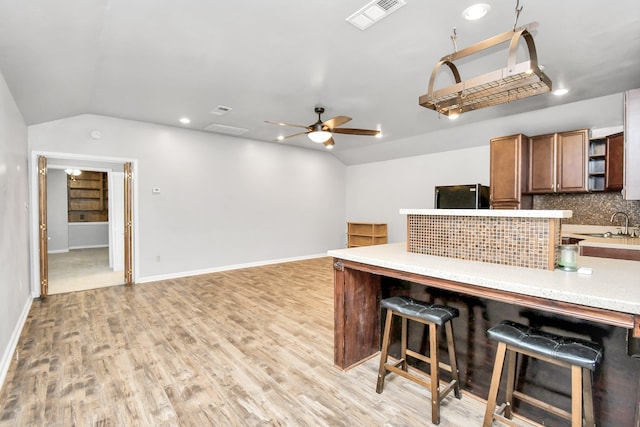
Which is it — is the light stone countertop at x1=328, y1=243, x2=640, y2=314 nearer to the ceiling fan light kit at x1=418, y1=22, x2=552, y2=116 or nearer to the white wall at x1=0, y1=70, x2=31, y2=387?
→ the ceiling fan light kit at x1=418, y1=22, x2=552, y2=116

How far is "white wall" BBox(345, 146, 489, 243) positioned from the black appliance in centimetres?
83

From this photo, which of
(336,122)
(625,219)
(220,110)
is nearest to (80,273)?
(220,110)

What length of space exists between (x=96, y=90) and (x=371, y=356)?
4355 millimetres

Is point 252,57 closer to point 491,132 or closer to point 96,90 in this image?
point 96,90

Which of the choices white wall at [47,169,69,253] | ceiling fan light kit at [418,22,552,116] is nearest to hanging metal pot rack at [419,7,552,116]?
ceiling fan light kit at [418,22,552,116]

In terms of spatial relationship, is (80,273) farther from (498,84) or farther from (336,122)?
(498,84)

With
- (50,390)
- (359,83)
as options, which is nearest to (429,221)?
(359,83)

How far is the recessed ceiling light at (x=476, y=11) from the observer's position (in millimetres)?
2176

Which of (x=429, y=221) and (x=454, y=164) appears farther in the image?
(x=454, y=164)

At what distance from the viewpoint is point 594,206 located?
443 centimetres

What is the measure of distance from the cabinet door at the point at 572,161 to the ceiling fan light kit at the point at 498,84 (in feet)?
10.9

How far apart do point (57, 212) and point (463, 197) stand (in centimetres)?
1039

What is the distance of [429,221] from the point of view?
2.40 metres

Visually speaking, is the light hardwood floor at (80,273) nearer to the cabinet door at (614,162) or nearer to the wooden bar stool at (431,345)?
the wooden bar stool at (431,345)
